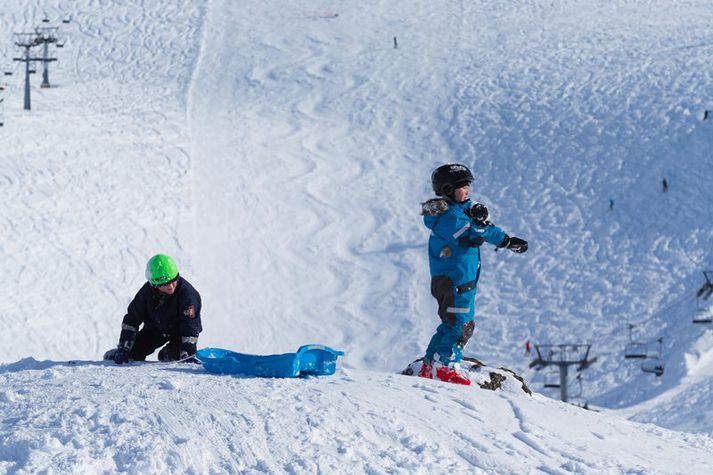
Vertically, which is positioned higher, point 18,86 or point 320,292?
point 18,86

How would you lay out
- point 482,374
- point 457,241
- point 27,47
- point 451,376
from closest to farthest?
1. point 457,241
2. point 451,376
3. point 482,374
4. point 27,47

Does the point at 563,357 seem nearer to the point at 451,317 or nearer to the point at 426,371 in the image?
the point at 426,371

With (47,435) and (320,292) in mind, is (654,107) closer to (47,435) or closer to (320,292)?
(320,292)

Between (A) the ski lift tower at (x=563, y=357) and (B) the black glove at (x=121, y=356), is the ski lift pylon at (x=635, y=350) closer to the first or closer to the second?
(A) the ski lift tower at (x=563, y=357)

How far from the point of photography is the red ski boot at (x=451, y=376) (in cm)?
848

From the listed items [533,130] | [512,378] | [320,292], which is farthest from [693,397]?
[533,130]

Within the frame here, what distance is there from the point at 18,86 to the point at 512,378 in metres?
33.3

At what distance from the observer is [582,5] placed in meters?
43.3

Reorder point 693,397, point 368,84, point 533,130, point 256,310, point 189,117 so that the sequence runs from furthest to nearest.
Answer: point 368,84
point 189,117
point 533,130
point 256,310
point 693,397

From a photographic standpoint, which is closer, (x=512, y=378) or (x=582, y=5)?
(x=512, y=378)

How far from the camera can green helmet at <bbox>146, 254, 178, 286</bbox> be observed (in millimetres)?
8555

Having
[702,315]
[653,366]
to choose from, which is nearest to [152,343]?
[653,366]

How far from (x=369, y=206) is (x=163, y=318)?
Answer: 66.5ft

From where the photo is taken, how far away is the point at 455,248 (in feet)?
27.2
